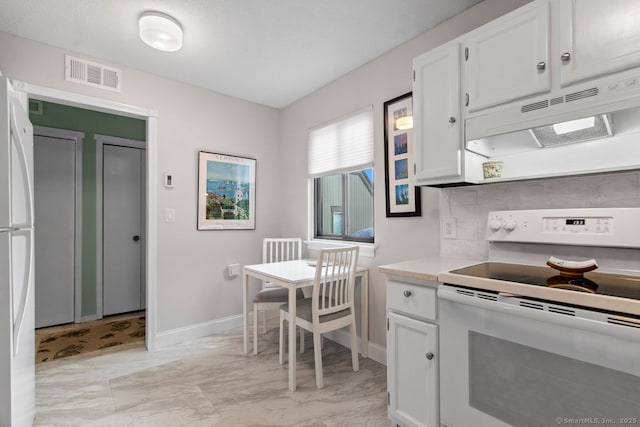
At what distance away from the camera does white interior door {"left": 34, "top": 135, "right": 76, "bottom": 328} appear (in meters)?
3.30

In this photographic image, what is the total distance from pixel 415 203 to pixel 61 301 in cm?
395

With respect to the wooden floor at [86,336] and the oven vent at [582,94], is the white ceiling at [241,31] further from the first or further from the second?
the wooden floor at [86,336]

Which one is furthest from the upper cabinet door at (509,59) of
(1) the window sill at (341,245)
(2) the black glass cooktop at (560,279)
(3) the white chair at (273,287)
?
(3) the white chair at (273,287)

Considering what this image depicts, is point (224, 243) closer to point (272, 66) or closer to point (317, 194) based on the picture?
point (317, 194)

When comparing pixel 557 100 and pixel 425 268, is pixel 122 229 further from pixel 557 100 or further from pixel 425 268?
pixel 557 100

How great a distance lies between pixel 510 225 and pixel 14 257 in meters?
2.39

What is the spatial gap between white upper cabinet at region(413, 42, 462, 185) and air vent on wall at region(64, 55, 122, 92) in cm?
248

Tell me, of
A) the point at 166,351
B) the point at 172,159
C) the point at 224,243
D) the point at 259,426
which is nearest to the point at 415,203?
the point at 259,426

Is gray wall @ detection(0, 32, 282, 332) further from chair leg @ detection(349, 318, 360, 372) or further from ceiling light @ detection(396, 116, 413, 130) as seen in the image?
ceiling light @ detection(396, 116, 413, 130)

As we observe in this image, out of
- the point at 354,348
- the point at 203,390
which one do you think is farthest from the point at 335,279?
the point at 203,390

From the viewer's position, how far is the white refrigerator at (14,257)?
4.22ft

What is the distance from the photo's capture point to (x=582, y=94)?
127 centimetres

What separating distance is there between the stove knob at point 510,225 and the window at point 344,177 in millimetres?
1243

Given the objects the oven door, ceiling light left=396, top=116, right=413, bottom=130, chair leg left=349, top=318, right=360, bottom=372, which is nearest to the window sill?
chair leg left=349, top=318, right=360, bottom=372
